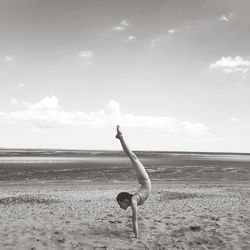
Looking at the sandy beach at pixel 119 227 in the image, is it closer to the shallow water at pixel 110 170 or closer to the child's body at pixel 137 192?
the child's body at pixel 137 192

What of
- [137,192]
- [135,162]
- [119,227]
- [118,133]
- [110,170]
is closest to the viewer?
[135,162]

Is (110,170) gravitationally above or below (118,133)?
below

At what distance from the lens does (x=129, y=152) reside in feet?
31.1

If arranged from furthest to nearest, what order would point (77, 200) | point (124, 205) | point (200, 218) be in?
point (77, 200) < point (200, 218) < point (124, 205)

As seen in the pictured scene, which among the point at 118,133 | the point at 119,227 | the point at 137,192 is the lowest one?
the point at 119,227

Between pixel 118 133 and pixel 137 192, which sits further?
pixel 137 192

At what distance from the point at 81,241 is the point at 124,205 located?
149 cm

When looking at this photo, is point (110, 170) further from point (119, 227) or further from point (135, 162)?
point (135, 162)

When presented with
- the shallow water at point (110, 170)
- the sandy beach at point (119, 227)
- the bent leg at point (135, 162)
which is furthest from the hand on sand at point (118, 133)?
the shallow water at point (110, 170)

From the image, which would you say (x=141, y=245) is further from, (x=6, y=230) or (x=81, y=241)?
(x=6, y=230)

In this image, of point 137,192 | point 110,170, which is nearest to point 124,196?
point 137,192

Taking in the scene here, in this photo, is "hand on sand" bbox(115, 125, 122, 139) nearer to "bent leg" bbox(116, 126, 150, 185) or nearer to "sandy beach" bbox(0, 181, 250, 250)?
"bent leg" bbox(116, 126, 150, 185)

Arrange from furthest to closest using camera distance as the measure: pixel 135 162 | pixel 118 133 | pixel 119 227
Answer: pixel 119 227 < pixel 118 133 < pixel 135 162

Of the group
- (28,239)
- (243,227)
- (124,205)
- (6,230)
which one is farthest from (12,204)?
(243,227)
